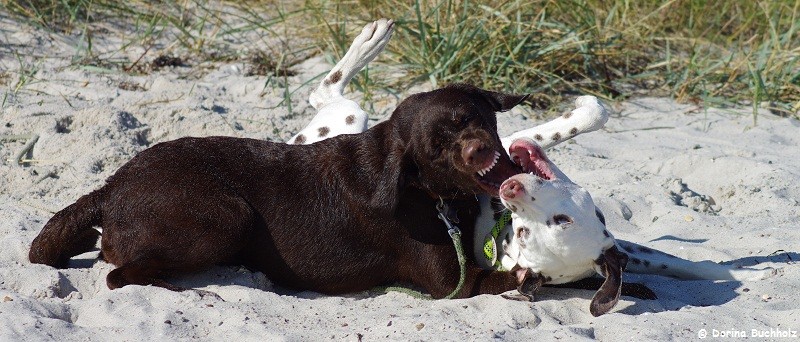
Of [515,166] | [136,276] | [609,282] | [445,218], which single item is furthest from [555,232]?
[136,276]

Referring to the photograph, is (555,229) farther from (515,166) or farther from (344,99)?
(344,99)

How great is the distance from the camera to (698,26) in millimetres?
8734

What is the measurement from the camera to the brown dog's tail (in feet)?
15.0

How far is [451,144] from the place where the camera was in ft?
14.4

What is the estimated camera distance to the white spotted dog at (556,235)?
161 inches

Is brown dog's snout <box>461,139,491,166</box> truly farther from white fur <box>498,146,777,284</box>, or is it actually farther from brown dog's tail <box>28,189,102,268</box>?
brown dog's tail <box>28,189,102,268</box>

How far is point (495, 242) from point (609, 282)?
0.64 m

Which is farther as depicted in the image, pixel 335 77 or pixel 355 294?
pixel 335 77

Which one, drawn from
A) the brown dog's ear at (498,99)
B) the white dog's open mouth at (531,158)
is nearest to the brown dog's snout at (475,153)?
the white dog's open mouth at (531,158)

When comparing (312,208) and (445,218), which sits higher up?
(312,208)

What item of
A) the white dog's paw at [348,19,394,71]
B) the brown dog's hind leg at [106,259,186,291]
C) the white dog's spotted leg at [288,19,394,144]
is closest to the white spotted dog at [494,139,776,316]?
the brown dog's hind leg at [106,259,186,291]

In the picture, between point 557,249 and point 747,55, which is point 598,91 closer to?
point 747,55

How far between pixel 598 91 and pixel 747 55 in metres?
1.13

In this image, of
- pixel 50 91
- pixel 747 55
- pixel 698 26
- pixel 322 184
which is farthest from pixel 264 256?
pixel 698 26
